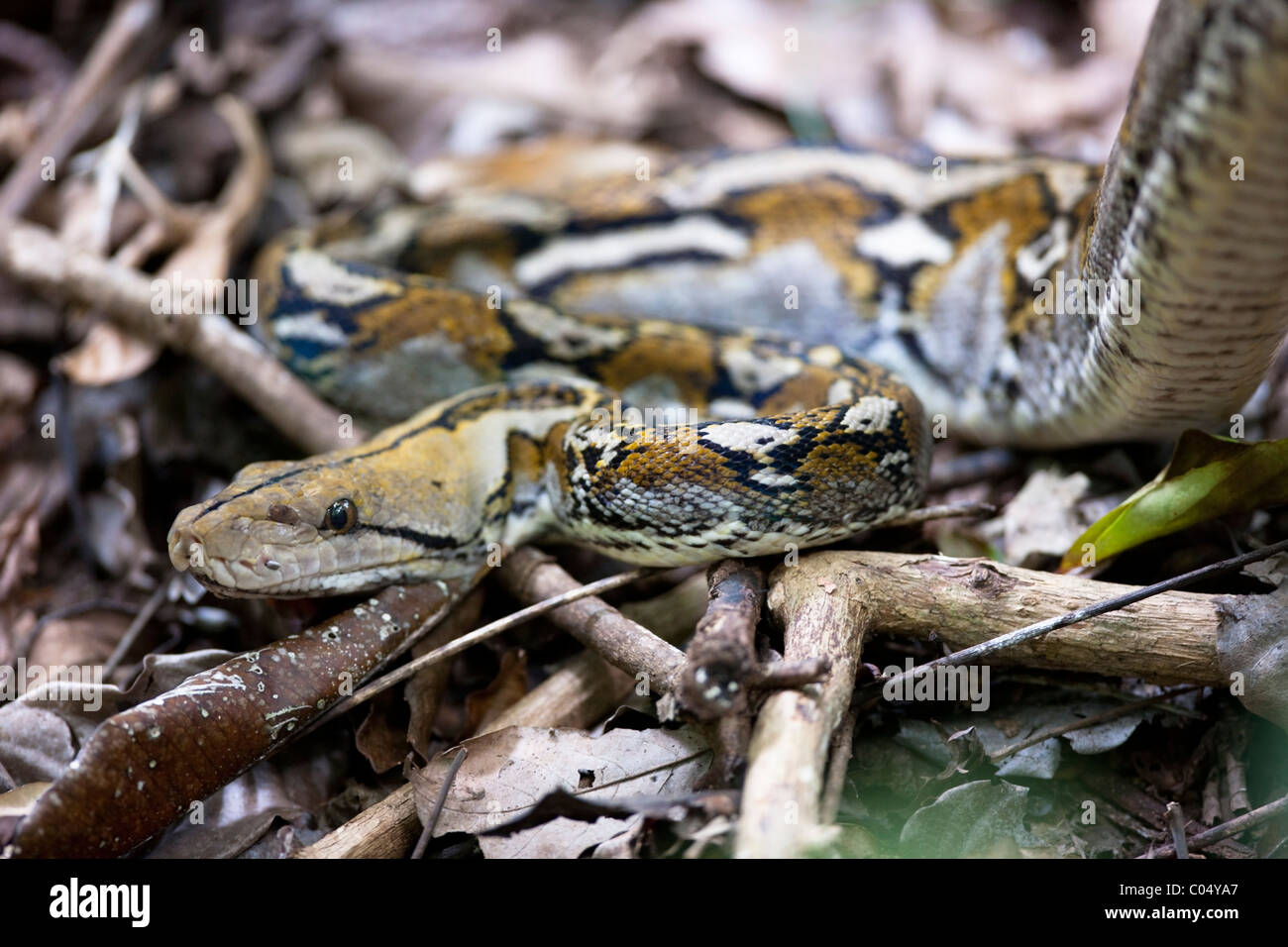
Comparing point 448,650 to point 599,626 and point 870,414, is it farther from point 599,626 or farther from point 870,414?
point 870,414

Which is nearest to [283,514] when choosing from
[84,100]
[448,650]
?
[448,650]

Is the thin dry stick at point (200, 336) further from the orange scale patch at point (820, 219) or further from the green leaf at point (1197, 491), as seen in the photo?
the green leaf at point (1197, 491)

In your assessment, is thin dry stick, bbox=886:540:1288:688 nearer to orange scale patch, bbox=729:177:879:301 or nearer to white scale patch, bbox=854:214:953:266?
white scale patch, bbox=854:214:953:266

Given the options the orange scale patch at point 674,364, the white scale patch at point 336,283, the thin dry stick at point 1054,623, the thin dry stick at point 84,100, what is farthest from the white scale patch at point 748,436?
the thin dry stick at point 84,100

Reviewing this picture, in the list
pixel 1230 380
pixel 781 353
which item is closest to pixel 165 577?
pixel 781 353

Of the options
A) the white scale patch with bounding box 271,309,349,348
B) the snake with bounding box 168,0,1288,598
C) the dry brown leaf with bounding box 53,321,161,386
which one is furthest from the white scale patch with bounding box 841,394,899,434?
the dry brown leaf with bounding box 53,321,161,386
